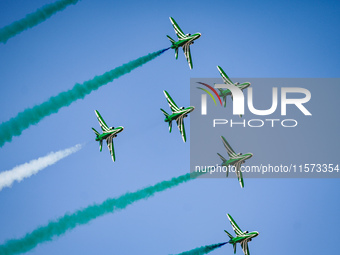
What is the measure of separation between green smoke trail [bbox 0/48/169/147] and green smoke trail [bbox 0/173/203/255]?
994 centimetres

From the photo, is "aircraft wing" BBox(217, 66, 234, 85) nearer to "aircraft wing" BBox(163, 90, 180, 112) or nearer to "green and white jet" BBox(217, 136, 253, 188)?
"green and white jet" BBox(217, 136, 253, 188)

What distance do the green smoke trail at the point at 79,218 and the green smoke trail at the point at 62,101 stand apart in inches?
391

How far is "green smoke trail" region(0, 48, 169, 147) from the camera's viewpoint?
70.1 meters

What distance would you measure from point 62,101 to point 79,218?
12734 mm

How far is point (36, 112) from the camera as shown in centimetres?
7400

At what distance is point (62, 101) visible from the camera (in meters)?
76.4

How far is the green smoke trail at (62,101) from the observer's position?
7012cm

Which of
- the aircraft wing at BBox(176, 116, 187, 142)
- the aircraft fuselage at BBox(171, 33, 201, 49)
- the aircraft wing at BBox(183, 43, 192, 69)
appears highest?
the aircraft fuselage at BBox(171, 33, 201, 49)

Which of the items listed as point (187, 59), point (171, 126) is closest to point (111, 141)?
point (171, 126)

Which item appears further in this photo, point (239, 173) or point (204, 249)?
point (239, 173)

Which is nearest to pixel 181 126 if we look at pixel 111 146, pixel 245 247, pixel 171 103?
pixel 171 103

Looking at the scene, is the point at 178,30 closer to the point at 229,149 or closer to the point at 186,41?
the point at 186,41

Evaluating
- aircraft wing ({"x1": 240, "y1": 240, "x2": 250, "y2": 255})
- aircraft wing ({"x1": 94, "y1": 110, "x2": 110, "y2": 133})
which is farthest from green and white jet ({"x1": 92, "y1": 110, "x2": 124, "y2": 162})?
aircraft wing ({"x1": 240, "y1": 240, "x2": 250, "y2": 255})

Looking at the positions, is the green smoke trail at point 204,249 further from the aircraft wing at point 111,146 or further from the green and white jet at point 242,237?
the aircraft wing at point 111,146
